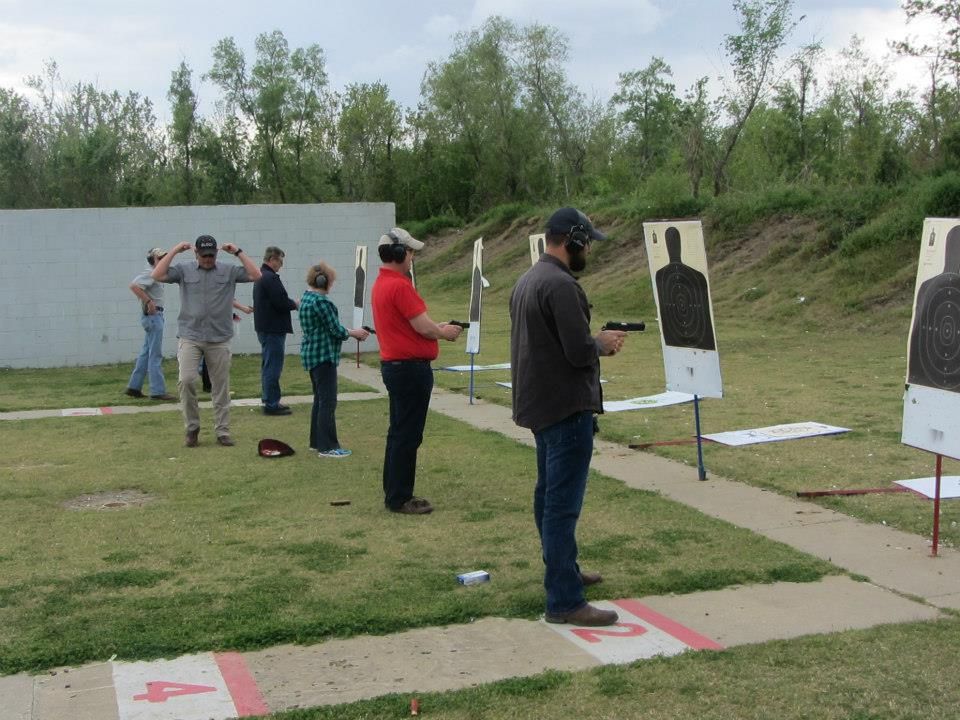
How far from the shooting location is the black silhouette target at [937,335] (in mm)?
6289

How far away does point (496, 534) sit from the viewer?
6.84 metres

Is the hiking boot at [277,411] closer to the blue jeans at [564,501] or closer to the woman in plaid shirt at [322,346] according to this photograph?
the woman in plaid shirt at [322,346]

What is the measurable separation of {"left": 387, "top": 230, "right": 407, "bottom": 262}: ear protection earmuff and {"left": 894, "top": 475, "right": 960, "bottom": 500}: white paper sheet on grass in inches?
151

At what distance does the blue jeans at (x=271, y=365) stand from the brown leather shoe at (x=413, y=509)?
5199 millimetres

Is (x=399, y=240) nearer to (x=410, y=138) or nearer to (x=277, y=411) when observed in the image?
(x=277, y=411)

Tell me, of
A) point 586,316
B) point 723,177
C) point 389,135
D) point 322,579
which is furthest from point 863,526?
point 389,135

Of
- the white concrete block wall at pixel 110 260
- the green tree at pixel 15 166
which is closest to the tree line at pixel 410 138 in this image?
the green tree at pixel 15 166

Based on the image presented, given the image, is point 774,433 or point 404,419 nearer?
point 404,419

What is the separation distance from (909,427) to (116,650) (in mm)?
4709

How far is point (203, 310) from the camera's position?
9.96 metres

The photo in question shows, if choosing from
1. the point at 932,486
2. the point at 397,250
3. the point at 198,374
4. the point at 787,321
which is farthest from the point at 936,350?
the point at 787,321

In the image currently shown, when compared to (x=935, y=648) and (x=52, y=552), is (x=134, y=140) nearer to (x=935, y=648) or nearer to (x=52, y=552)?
(x=52, y=552)

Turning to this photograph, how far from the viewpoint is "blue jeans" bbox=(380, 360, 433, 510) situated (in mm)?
7359

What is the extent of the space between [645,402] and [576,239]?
794cm
